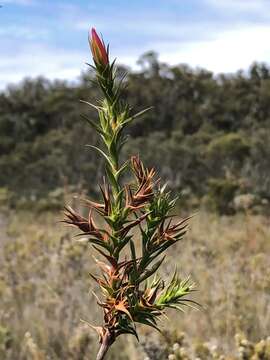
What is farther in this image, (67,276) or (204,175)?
(204,175)

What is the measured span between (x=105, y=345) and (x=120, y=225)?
0.09m

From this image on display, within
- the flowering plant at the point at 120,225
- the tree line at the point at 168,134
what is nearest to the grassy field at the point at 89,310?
the flowering plant at the point at 120,225

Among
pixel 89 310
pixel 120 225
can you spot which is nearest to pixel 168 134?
pixel 89 310

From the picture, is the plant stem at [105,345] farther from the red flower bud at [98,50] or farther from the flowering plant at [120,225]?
the red flower bud at [98,50]

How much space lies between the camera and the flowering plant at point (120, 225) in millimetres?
483

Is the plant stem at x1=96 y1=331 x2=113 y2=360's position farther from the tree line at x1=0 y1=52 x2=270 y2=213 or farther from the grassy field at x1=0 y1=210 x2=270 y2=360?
the tree line at x1=0 y1=52 x2=270 y2=213

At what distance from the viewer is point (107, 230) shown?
1.62 feet

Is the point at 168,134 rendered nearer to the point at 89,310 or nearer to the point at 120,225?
the point at 89,310

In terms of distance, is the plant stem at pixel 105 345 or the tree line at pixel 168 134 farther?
the tree line at pixel 168 134

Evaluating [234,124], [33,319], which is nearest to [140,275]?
[33,319]

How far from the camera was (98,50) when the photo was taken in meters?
0.47

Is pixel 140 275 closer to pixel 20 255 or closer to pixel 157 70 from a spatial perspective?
pixel 20 255

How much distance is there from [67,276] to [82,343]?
54.5 inches

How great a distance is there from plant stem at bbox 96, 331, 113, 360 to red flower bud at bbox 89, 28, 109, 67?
0.66 feet
